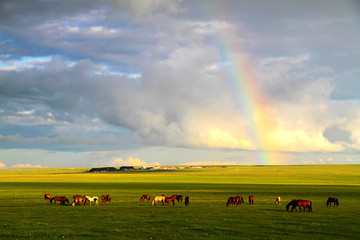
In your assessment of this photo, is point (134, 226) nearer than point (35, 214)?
Yes

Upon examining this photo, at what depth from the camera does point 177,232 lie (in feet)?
71.5

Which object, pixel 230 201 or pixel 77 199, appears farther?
pixel 77 199

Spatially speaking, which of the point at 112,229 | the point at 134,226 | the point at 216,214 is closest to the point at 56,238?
the point at 112,229

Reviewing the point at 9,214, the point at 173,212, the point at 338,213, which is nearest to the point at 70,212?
the point at 9,214

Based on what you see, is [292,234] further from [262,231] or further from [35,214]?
[35,214]

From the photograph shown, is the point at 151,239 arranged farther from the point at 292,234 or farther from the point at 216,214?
the point at 216,214

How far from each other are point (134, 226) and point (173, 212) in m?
8.18

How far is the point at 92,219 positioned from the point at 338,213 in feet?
62.9

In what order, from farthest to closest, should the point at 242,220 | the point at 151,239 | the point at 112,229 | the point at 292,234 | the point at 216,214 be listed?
the point at 216,214 → the point at 242,220 → the point at 112,229 → the point at 292,234 → the point at 151,239

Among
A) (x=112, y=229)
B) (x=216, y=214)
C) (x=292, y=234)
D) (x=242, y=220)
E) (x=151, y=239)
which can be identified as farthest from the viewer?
(x=216, y=214)

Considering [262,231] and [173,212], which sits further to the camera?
[173,212]

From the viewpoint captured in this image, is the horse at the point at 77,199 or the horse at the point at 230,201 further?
the horse at the point at 77,199

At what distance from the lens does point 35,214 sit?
1195 inches

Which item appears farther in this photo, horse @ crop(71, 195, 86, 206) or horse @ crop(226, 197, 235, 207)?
horse @ crop(71, 195, 86, 206)
